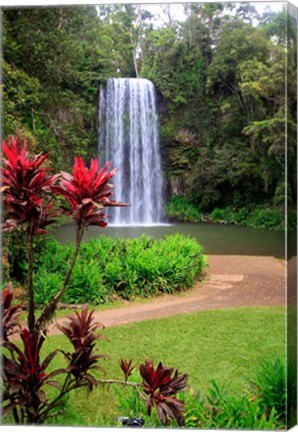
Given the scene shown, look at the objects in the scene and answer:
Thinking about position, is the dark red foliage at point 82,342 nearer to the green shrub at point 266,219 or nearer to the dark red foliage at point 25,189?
the dark red foliage at point 25,189

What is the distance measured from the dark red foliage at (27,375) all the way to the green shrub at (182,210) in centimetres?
98

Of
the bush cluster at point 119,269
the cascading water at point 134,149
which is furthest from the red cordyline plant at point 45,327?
the cascading water at point 134,149

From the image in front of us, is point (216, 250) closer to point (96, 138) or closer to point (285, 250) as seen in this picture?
point (285, 250)

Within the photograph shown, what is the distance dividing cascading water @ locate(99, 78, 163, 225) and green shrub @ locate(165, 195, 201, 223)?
0.19ft

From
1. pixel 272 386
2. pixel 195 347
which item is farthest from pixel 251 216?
pixel 272 386

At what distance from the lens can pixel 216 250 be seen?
3.01m

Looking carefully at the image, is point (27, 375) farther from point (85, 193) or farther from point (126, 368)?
point (85, 193)

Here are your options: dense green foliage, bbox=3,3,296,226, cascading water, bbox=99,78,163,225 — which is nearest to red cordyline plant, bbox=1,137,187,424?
cascading water, bbox=99,78,163,225

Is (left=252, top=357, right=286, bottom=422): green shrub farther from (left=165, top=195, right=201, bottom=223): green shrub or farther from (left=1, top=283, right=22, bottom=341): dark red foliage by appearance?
(left=1, top=283, right=22, bottom=341): dark red foliage

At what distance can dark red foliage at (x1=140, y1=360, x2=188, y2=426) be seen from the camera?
267cm

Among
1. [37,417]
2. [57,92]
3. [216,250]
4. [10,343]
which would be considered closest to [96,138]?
[57,92]

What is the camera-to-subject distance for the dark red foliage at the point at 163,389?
2668 millimetres

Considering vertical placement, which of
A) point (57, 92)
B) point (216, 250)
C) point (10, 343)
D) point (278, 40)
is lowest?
point (10, 343)

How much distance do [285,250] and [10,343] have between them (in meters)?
1.48
